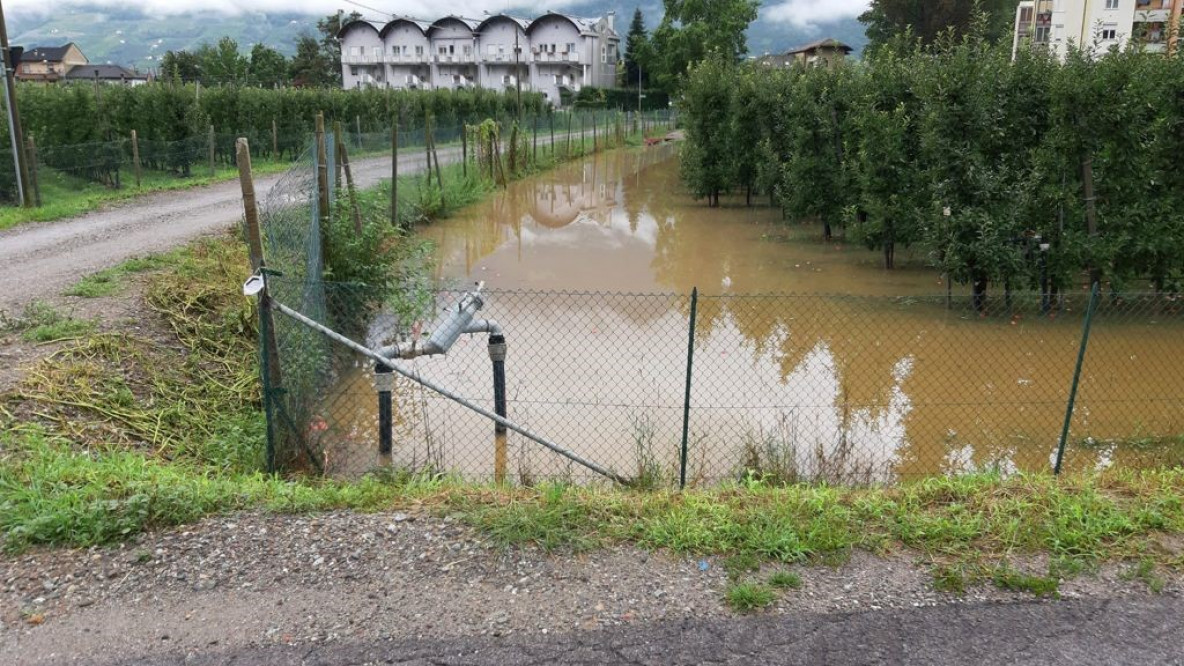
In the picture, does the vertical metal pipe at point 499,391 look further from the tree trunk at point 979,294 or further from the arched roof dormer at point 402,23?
the arched roof dormer at point 402,23

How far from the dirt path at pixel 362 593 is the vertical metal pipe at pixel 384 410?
154cm

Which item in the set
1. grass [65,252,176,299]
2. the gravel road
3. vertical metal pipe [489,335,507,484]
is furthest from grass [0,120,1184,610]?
the gravel road

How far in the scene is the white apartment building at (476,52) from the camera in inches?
3280

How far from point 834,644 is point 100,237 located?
1167cm

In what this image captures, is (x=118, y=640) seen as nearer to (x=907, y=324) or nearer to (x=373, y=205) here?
(x=373, y=205)

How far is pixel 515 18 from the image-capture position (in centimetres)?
8275

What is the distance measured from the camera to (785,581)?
4.07 meters

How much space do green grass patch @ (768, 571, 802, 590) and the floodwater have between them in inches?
69.6

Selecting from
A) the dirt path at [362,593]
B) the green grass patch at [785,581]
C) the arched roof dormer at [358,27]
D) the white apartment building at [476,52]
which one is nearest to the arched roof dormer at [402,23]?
the white apartment building at [476,52]

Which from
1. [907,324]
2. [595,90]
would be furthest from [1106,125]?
[595,90]

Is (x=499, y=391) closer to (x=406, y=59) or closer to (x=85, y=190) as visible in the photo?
(x=85, y=190)

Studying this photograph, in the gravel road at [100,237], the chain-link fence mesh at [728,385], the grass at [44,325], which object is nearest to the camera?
the chain-link fence mesh at [728,385]

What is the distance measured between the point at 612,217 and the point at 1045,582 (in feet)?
53.0

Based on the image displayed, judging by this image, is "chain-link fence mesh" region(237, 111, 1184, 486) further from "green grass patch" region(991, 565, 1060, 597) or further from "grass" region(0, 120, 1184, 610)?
"green grass patch" region(991, 565, 1060, 597)
